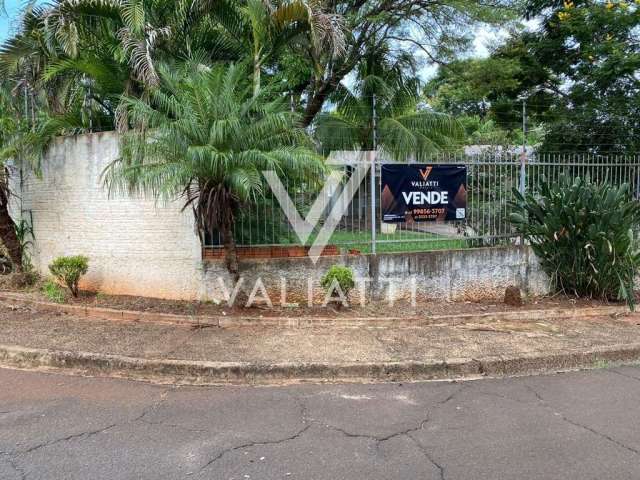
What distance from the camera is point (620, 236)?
24.9 feet

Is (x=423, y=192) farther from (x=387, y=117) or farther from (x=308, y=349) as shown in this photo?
(x=387, y=117)

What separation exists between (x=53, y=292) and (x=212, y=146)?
4.04 meters

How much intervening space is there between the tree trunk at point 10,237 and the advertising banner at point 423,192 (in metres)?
6.41

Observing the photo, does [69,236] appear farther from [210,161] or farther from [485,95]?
[485,95]

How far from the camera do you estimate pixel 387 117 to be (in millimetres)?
14242

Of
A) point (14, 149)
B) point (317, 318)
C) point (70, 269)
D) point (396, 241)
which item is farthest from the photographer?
point (14, 149)

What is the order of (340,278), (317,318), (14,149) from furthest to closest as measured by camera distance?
(14,149) < (340,278) < (317,318)

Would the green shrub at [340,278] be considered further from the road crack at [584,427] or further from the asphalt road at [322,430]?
the road crack at [584,427]

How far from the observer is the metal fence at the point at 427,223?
7410 mm

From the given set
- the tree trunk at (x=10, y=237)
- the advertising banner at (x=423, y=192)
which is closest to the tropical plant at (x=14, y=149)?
the tree trunk at (x=10, y=237)

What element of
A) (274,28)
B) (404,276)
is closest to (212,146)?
(404,276)

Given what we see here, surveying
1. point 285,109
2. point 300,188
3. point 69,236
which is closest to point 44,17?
point 69,236

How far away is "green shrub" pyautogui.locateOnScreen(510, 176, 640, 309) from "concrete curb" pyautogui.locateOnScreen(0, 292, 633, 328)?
51 cm

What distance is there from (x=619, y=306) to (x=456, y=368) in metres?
4.07
